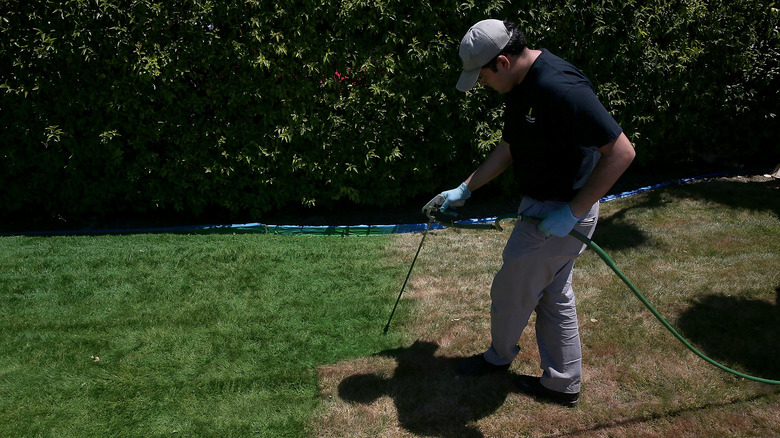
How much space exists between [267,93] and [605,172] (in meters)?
3.73

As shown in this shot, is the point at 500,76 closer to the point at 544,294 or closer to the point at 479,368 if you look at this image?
the point at 544,294

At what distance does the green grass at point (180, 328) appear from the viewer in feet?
9.75

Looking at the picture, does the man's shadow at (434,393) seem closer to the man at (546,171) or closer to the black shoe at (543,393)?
the black shoe at (543,393)

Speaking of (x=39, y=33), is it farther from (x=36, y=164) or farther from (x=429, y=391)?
(x=429, y=391)

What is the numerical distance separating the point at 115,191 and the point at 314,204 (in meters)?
2.03

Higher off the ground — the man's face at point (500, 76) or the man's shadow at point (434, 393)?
the man's face at point (500, 76)

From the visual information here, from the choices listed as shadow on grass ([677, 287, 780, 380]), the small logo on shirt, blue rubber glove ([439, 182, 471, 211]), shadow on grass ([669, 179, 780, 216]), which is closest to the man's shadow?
blue rubber glove ([439, 182, 471, 211])

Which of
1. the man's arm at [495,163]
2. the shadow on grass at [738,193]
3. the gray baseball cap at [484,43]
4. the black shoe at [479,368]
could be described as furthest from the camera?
the shadow on grass at [738,193]

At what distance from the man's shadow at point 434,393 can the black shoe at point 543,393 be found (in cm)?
8

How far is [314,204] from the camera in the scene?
5719mm

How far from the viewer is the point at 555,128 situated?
2.43 m

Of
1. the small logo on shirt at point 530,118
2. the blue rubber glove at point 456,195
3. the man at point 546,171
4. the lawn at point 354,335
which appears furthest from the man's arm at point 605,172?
the lawn at point 354,335

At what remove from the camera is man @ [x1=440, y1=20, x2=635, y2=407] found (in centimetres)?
234

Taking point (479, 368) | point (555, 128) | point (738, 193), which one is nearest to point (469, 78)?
point (555, 128)
